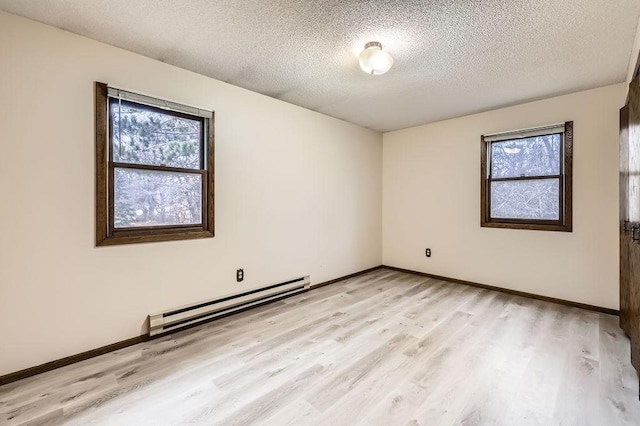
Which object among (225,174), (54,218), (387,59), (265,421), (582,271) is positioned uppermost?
(387,59)

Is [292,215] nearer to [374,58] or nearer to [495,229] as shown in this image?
[374,58]

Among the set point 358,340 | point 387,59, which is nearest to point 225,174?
point 387,59

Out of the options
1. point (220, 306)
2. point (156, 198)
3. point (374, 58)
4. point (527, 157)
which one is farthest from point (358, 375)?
point (527, 157)

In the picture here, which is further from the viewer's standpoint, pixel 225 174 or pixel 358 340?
pixel 225 174

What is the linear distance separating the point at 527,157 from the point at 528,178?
0.27 m

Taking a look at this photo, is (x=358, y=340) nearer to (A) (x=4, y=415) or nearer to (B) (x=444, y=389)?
(B) (x=444, y=389)

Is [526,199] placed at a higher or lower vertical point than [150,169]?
lower

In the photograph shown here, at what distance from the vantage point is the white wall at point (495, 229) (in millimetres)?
3047

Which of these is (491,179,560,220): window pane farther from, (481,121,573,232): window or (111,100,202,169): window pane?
(111,100,202,169): window pane

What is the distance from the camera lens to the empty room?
1833 mm

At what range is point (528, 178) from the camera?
11.6 ft

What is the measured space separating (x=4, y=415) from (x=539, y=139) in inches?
206

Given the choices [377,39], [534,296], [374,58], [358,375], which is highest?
[377,39]

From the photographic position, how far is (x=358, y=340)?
248 centimetres
